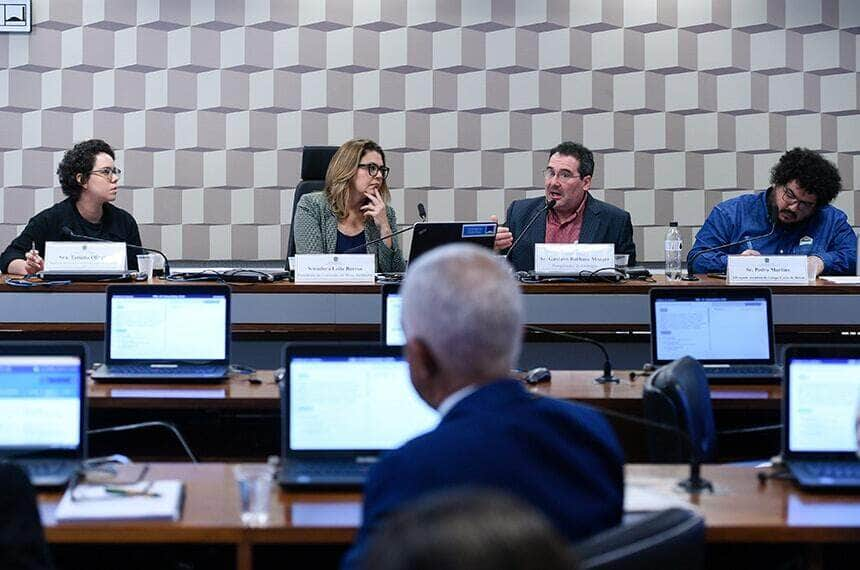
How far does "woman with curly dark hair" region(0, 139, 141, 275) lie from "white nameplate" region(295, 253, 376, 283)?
119 centimetres

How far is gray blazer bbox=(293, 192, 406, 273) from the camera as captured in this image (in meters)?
5.52

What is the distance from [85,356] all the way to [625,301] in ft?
8.68

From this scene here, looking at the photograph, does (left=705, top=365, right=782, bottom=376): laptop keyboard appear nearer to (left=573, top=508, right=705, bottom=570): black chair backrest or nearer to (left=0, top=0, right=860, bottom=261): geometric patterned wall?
(left=573, top=508, right=705, bottom=570): black chair backrest

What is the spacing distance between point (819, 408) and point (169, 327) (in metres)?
2.01

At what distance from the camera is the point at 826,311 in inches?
189

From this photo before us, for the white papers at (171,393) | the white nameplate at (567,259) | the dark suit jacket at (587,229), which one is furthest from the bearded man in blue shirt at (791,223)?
the white papers at (171,393)

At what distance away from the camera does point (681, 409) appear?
111 inches

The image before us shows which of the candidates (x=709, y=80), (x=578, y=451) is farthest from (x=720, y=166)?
(x=578, y=451)

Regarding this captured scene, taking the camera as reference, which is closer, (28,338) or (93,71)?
(28,338)

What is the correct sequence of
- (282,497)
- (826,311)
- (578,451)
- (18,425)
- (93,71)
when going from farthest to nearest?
1. (93,71)
2. (826,311)
3. (18,425)
4. (282,497)
5. (578,451)

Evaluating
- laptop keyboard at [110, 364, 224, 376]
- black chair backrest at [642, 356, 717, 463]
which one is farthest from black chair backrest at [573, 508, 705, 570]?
laptop keyboard at [110, 364, 224, 376]

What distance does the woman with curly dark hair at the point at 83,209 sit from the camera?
5.46 meters

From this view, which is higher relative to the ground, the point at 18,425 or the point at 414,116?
the point at 414,116

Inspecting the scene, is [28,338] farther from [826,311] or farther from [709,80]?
[709,80]
